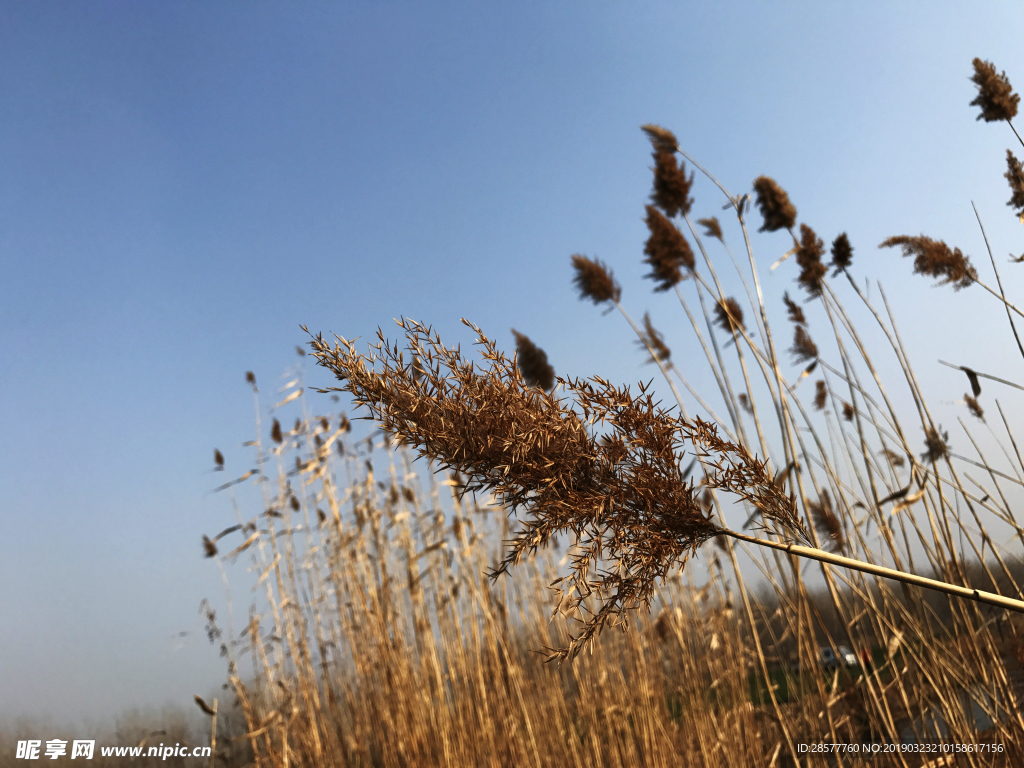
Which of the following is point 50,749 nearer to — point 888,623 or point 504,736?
point 504,736

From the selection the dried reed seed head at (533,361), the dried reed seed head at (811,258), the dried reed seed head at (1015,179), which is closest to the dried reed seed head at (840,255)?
the dried reed seed head at (811,258)

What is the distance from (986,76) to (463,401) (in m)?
2.87

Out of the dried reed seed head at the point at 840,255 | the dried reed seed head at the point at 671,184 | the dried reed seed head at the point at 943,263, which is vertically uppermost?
the dried reed seed head at the point at 671,184

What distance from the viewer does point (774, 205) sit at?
290 cm

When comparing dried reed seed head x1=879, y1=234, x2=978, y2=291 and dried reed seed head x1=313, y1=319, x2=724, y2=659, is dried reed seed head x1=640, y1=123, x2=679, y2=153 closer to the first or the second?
dried reed seed head x1=879, y1=234, x2=978, y2=291

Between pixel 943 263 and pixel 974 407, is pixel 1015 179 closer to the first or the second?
pixel 943 263

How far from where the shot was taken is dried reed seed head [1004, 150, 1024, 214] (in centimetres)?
Result: 229

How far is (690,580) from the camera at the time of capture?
12.8 feet

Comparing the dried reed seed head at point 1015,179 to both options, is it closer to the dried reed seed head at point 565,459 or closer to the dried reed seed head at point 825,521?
the dried reed seed head at point 825,521

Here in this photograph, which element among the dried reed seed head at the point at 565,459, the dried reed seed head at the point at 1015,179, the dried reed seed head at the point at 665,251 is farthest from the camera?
the dried reed seed head at the point at 665,251

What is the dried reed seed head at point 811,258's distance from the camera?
2.96 meters

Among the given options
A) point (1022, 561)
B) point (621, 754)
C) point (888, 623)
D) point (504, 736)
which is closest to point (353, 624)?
point (504, 736)

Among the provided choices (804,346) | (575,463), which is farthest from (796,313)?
(575,463)

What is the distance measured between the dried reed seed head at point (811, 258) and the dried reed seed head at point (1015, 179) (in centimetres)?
76
